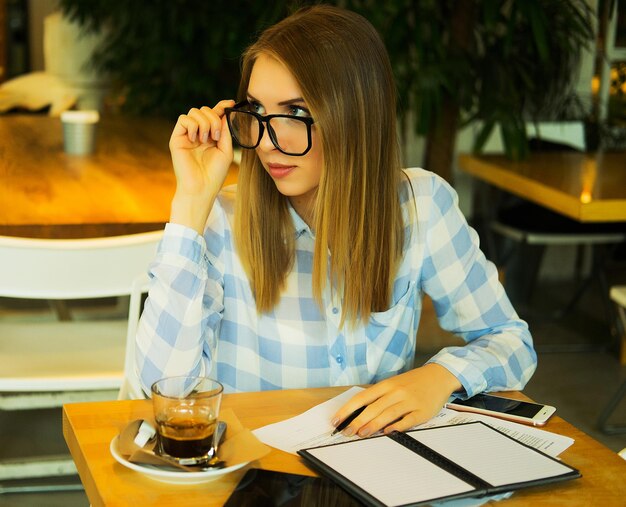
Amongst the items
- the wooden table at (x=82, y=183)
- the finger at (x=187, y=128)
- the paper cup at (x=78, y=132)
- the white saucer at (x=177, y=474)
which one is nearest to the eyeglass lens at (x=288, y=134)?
the finger at (x=187, y=128)

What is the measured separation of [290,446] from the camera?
1.20 meters

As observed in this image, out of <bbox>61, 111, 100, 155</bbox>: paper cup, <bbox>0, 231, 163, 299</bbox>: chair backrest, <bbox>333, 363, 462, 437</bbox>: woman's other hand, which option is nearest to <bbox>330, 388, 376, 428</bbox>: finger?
<bbox>333, 363, 462, 437</bbox>: woman's other hand

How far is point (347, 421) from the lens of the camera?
1275 mm

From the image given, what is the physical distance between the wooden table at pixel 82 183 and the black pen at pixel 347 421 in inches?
48.8

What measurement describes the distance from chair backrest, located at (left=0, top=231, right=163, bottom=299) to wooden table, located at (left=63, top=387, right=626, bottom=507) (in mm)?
703

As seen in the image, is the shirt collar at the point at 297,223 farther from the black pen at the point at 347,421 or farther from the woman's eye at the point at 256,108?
A: the black pen at the point at 347,421

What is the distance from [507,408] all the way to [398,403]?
184mm

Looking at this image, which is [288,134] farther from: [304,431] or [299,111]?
[304,431]

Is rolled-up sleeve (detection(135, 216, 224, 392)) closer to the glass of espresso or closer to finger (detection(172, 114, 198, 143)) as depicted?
finger (detection(172, 114, 198, 143))

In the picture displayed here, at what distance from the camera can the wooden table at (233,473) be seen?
1072 mm

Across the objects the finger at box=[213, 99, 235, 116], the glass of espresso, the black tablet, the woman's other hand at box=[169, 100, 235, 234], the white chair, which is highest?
the finger at box=[213, 99, 235, 116]

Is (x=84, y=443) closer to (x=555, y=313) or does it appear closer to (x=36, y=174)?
(x=36, y=174)

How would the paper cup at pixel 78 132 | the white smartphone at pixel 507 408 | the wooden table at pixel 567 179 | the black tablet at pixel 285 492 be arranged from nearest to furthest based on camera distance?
the black tablet at pixel 285 492, the white smartphone at pixel 507 408, the paper cup at pixel 78 132, the wooden table at pixel 567 179

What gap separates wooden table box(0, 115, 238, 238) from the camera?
2.38 m
